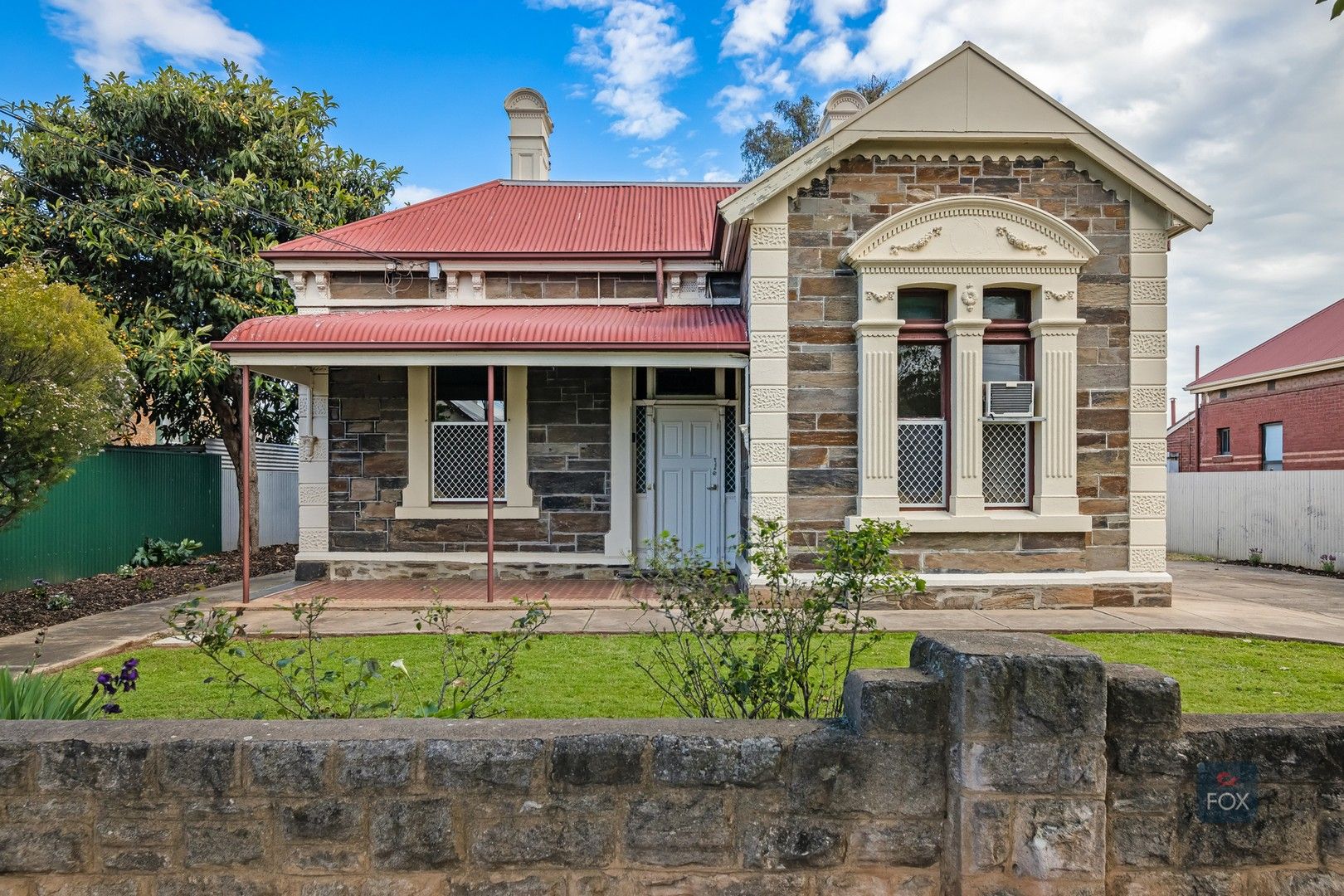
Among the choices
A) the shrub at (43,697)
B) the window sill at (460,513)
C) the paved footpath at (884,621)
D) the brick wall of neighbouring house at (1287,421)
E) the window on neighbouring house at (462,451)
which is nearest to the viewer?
the shrub at (43,697)

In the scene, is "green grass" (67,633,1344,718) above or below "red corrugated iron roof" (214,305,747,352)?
below

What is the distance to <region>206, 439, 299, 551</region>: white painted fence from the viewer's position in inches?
537

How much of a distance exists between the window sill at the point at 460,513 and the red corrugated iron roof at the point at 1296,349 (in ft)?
58.6

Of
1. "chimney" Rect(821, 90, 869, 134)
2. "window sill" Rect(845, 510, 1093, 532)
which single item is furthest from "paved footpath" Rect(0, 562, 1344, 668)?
"chimney" Rect(821, 90, 869, 134)

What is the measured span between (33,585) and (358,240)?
5623 mm

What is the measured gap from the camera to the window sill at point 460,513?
31.6 feet

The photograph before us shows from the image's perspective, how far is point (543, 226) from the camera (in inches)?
430

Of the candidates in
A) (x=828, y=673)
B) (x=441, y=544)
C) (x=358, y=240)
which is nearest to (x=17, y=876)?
(x=828, y=673)

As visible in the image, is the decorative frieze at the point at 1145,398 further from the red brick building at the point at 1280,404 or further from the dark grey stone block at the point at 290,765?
the red brick building at the point at 1280,404

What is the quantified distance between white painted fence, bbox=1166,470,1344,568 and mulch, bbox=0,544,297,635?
16.2 m

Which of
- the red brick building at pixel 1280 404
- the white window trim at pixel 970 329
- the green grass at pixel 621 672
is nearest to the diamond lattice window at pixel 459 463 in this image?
the green grass at pixel 621 672

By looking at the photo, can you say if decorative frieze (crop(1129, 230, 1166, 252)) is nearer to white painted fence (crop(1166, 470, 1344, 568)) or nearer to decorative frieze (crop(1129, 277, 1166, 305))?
decorative frieze (crop(1129, 277, 1166, 305))

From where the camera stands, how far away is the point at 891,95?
7938mm

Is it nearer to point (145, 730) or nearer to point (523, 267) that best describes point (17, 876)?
point (145, 730)
